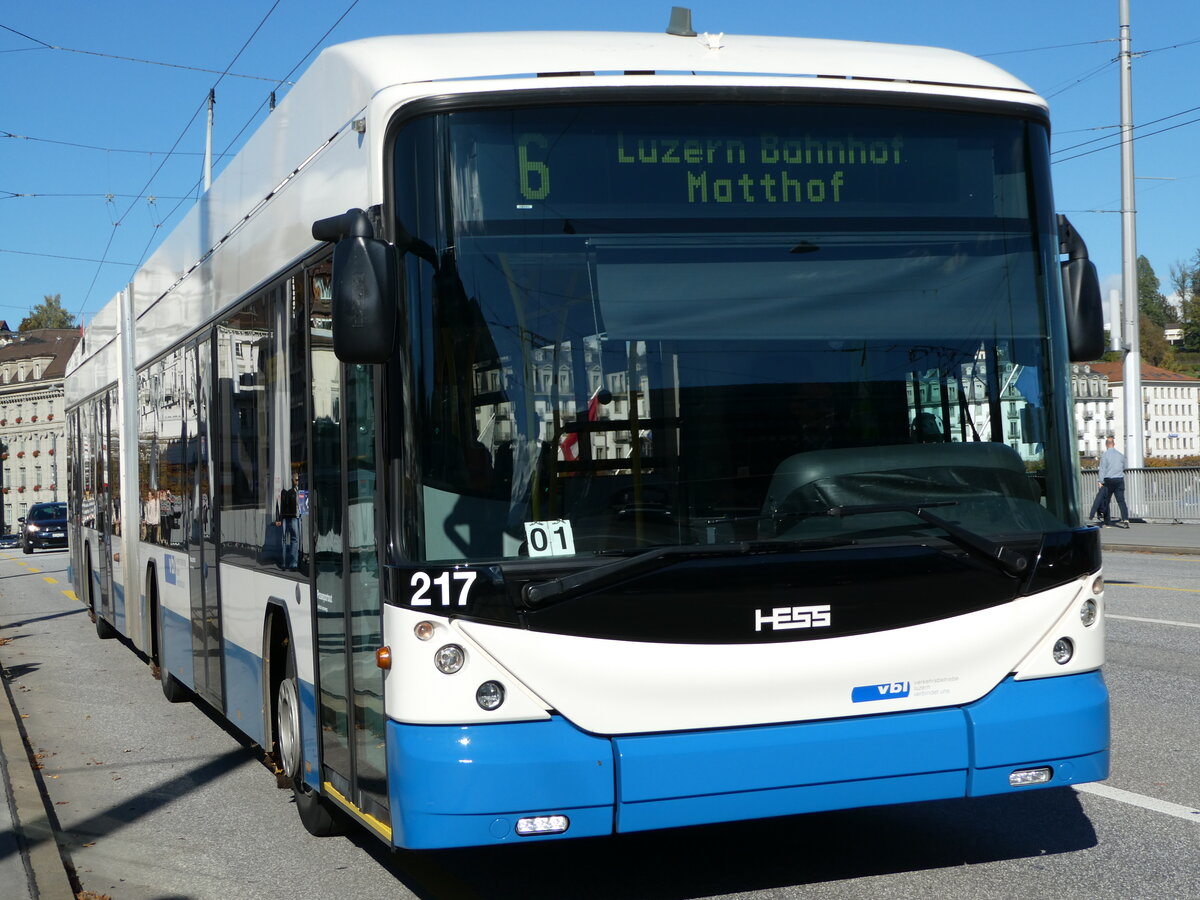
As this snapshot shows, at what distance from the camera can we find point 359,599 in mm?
5613

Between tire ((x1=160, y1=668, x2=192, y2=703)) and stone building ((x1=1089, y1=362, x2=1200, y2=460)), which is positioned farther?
stone building ((x1=1089, y1=362, x2=1200, y2=460))

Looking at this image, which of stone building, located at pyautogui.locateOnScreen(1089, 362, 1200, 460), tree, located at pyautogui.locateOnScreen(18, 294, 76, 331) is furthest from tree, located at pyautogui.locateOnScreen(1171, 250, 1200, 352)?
tree, located at pyautogui.locateOnScreen(18, 294, 76, 331)

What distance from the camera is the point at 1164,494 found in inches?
1219

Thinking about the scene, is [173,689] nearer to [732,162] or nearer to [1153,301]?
[732,162]

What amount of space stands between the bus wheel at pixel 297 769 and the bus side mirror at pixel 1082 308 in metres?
3.52

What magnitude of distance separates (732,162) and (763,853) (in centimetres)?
275

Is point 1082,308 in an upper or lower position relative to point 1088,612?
upper

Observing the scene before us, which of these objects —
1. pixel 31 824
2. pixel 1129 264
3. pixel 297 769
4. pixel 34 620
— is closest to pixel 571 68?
pixel 297 769

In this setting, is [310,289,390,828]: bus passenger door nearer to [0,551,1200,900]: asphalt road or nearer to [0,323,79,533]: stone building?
[0,551,1200,900]: asphalt road

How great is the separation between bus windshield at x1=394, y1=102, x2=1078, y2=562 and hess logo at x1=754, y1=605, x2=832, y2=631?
23 cm

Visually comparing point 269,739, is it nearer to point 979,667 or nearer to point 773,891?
point 773,891

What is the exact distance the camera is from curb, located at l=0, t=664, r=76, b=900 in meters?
6.07

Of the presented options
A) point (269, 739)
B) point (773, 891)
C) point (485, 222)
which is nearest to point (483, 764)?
point (773, 891)

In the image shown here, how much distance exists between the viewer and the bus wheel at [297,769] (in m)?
6.77
